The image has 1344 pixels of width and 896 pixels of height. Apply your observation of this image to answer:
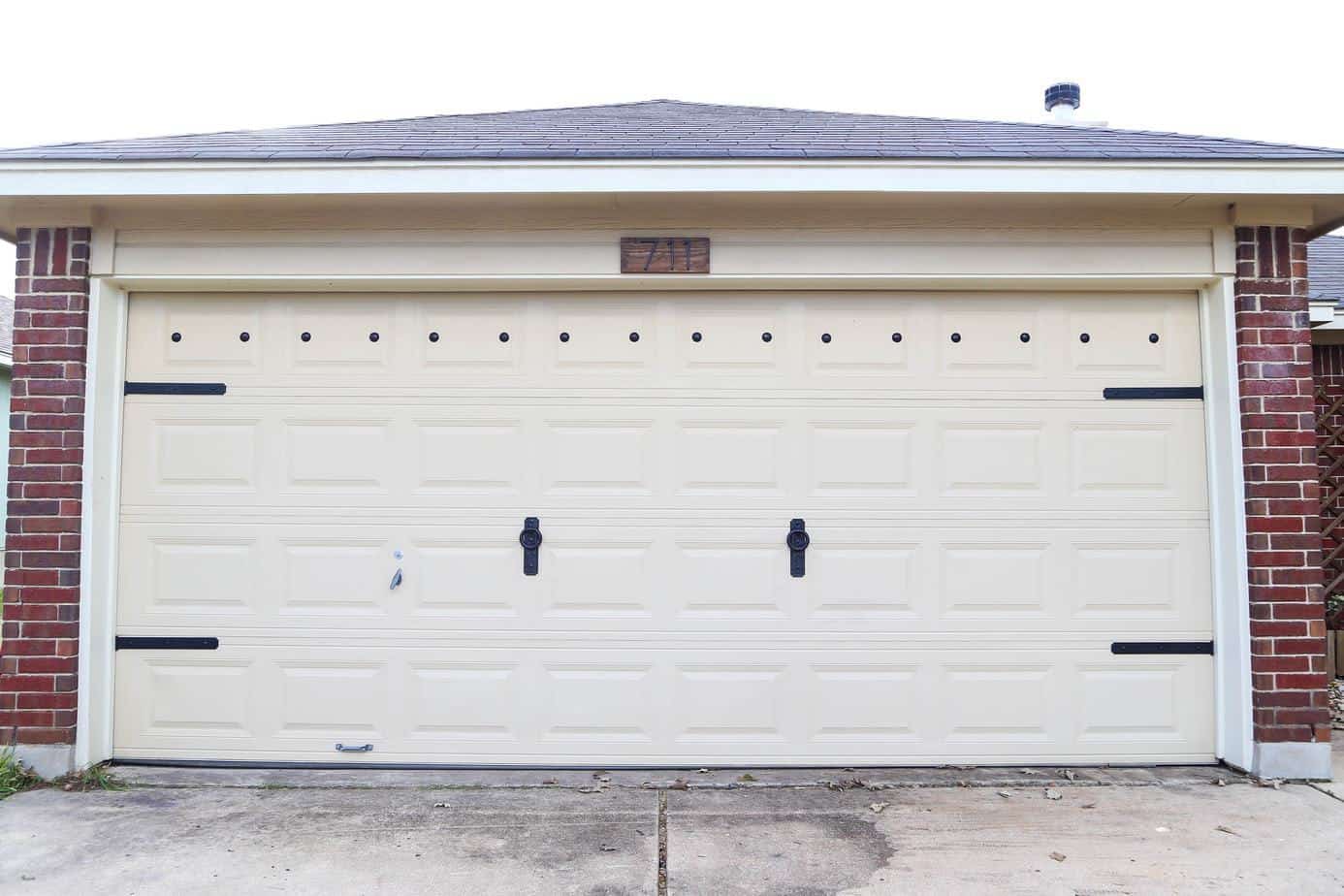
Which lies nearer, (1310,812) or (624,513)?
(1310,812)

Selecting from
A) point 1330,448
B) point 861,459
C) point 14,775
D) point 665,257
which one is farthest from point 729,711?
point 1330,448

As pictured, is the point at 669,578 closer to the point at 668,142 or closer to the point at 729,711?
the point at 729,711

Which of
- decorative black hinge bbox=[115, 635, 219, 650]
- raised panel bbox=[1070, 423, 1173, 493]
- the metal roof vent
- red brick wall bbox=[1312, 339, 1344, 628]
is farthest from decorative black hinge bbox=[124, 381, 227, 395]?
red brick wall bbox=[1312, 339, 1344, 628]

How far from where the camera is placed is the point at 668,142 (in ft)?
13.8

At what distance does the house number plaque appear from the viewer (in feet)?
13.6

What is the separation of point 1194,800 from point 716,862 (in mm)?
2178

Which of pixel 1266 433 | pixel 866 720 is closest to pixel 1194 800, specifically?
pixel 866 720

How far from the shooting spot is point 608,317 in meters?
4.29

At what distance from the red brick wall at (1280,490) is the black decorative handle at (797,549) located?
6.76 feet

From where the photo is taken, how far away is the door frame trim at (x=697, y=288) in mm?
4043

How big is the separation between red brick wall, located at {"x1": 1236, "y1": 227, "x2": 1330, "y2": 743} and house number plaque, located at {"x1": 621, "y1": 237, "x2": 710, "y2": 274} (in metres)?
2.57

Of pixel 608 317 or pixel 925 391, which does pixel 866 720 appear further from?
pixel 608 317

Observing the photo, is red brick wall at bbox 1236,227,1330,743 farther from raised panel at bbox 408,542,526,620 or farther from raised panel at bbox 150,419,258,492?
raised panel at bbox 150,419,258,492

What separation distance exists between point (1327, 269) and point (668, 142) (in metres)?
6.07
